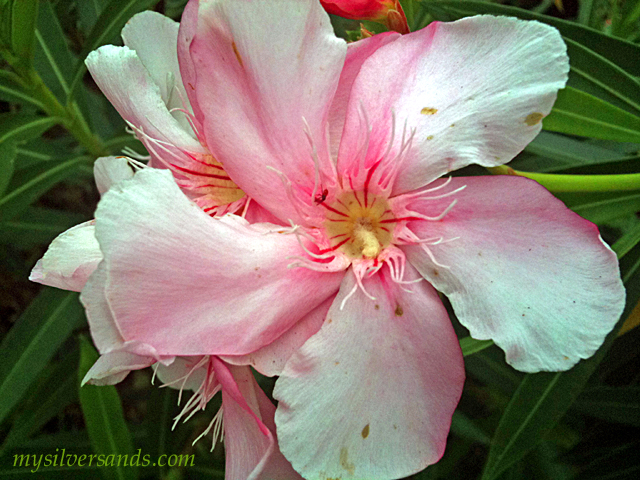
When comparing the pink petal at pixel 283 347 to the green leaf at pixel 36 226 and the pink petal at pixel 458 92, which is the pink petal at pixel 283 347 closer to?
the pink petal at pixel 458 92

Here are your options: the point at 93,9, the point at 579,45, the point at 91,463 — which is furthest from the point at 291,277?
the point at 93,9

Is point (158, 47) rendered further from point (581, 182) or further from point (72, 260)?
point (581, 182)

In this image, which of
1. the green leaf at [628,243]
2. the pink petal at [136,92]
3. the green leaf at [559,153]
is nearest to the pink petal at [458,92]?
the pink petal at [136,92]

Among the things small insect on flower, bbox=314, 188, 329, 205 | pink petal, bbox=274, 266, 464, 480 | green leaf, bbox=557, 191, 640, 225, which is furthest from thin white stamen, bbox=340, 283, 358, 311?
green leaf, bbox=557, 191, 640, 225

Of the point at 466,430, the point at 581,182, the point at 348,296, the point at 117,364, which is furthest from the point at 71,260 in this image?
the point at 466,430

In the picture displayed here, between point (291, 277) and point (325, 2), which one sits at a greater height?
point (325, 2)

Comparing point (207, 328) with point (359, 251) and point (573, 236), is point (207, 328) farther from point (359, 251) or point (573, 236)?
point (573, 236)

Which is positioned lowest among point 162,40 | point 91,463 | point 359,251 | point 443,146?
point 91,463
